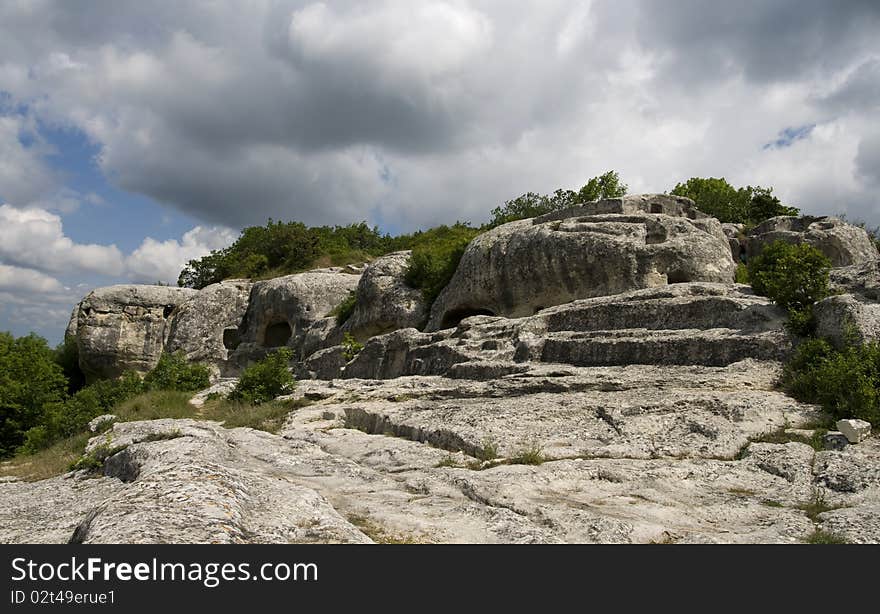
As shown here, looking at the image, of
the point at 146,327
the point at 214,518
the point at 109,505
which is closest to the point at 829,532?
the point at 214,518

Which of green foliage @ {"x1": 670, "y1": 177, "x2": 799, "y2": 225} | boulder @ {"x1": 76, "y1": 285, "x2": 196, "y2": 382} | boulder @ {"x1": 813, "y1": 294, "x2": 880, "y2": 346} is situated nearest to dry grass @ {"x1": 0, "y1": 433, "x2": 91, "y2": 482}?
boulder @ {"x1": 813, "y1": 294, "x2": 880, "y2": 346}

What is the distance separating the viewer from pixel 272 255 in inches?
1670

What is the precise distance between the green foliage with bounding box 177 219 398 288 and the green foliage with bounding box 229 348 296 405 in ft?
71.8

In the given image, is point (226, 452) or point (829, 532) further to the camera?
point (226, 452)

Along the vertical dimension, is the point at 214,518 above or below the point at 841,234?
below

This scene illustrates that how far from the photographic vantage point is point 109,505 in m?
4.25

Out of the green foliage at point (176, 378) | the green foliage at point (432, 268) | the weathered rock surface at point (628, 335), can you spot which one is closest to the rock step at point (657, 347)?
the weathered rock surface at point (628, 335)

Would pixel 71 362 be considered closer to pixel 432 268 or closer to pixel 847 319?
pixel 432 268

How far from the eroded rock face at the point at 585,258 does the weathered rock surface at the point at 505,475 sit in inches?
317

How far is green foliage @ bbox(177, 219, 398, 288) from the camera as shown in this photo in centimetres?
4047

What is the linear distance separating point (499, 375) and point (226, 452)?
264 inches

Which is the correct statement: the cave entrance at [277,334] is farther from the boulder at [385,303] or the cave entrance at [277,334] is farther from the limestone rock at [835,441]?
the limestone rock at [835,441]

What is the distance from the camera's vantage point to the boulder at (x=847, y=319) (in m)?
10.2
